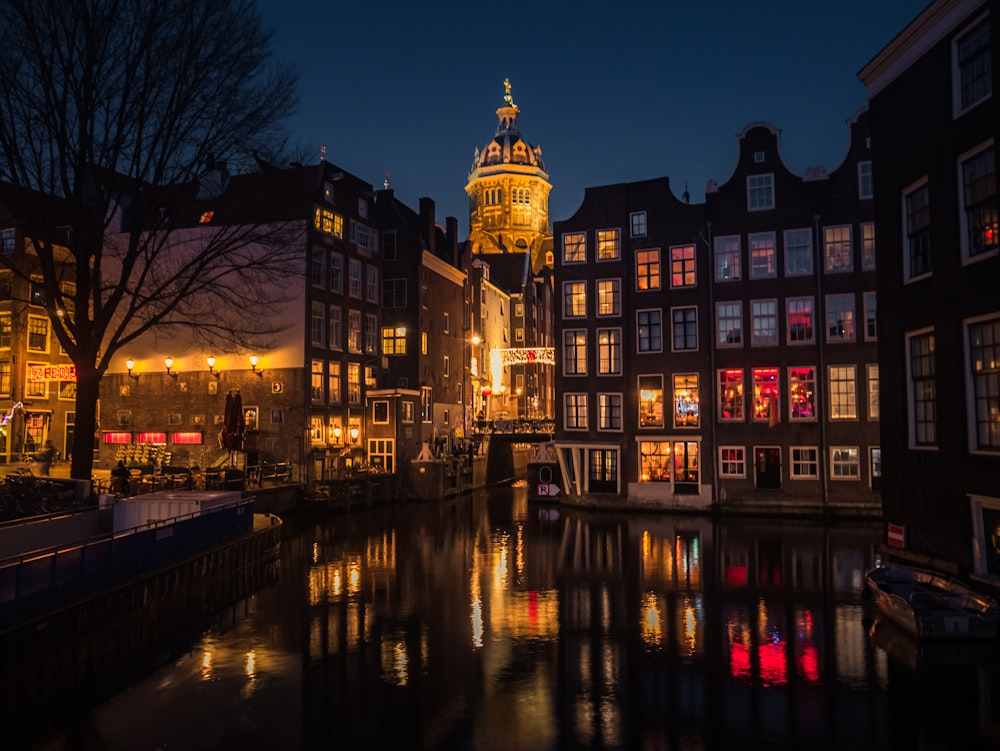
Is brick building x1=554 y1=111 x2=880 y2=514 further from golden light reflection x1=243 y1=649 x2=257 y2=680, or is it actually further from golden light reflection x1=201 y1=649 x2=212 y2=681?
golden light reflection x1=201 y1=649 x2=212 y2=681

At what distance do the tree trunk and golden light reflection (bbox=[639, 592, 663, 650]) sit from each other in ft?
61.9

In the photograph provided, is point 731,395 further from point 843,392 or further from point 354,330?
point 354,330

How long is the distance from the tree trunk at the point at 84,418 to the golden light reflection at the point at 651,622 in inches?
743

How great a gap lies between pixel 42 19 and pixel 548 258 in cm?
10180

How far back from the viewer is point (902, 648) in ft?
54.3

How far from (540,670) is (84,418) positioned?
19.4m

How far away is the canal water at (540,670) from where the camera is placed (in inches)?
484

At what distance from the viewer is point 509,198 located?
130 meters

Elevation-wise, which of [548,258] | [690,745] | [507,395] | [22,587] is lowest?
[690,745]

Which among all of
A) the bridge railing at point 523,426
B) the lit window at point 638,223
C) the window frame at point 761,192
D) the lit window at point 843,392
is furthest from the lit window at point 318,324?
the lit window at point 843,392

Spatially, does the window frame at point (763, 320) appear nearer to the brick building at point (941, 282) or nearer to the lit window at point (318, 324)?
the brick building at point (941, 282)

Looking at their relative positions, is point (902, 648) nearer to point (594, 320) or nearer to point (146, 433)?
point (594, 320)

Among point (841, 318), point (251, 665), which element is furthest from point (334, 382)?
point (251, 665)

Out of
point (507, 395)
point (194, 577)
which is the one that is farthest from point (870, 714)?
point (507, 395)
